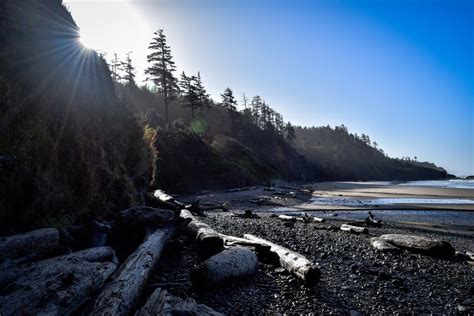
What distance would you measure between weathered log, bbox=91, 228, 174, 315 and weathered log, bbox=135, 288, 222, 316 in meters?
0.35

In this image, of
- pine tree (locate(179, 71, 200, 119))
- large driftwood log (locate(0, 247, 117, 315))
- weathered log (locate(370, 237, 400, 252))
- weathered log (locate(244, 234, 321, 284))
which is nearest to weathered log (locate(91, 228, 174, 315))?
large driftwood log (locate(0, 247, 117, 315))

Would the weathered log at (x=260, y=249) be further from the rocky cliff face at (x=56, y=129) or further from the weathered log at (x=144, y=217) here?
the rocky cliff face at (x=56, y=129)

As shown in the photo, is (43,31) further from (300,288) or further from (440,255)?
(440,255)

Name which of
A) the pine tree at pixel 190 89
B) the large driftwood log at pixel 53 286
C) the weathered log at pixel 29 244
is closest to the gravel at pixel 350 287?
the large driftwood log at pixel 53 286

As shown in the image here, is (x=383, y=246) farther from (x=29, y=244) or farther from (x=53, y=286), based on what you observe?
(x=29, y=244)

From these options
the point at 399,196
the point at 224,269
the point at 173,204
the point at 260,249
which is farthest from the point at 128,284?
the point at 399,196

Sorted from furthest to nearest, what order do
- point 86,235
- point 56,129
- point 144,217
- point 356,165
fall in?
point 356,165, point 56,129, point 144,217, point 86,235

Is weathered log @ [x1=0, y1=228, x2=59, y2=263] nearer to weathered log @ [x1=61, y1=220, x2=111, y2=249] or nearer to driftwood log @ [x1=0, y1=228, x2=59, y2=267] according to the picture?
driftwood log @ [x1=0, y1=228, x2=59, y2=267]

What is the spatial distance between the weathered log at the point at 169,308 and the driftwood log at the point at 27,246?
2.88 meters

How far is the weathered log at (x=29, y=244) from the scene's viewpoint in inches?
207

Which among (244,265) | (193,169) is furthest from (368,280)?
(193,169)

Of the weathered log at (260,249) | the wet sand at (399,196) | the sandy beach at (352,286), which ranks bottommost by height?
the wet sand at (399,196)

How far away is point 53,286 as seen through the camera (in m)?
4.08

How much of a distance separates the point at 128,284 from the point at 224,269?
6.69ft
